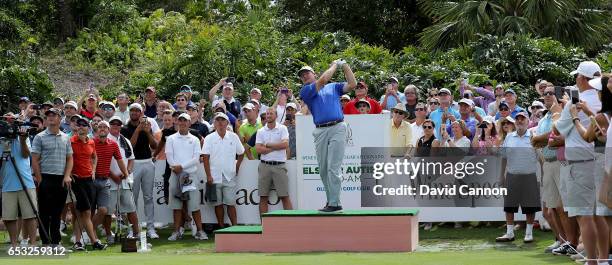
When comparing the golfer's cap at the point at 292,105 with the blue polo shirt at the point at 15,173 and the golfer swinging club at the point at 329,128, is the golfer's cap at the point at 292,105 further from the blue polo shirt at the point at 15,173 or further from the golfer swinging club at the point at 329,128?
the blue polo shirt at the point at 15,173

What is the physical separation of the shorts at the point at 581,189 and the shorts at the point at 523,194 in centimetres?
514

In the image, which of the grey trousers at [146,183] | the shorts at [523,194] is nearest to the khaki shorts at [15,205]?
the grey trousers at [146,183]

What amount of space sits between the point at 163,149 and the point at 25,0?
17143 millimetres

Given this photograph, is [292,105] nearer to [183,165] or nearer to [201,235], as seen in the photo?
[183,165]

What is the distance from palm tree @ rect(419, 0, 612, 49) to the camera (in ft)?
92.3

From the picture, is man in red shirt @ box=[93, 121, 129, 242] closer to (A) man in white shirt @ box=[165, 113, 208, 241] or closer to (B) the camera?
(A) man in white shirt @ box=[165, 113, 208, 241]

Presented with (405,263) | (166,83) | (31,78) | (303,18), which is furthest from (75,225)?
(303,18)

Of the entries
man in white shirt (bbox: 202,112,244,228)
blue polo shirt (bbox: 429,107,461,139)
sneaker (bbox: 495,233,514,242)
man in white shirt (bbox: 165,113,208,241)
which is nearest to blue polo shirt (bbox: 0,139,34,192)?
man in white shirt (bbox: 165,113,208,241)

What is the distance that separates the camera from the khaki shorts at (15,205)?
1700 centimetres

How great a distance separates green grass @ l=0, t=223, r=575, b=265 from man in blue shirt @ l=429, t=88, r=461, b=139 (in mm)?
2192

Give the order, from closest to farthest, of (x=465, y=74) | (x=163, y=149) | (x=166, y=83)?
1. (x=163, y=149)
2. (x=465, y=74)
3. (x=166, y=83)

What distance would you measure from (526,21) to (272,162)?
11.0 metres

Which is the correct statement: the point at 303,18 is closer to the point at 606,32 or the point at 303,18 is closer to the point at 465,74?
the point at 606,32

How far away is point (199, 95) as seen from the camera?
2506 cm
